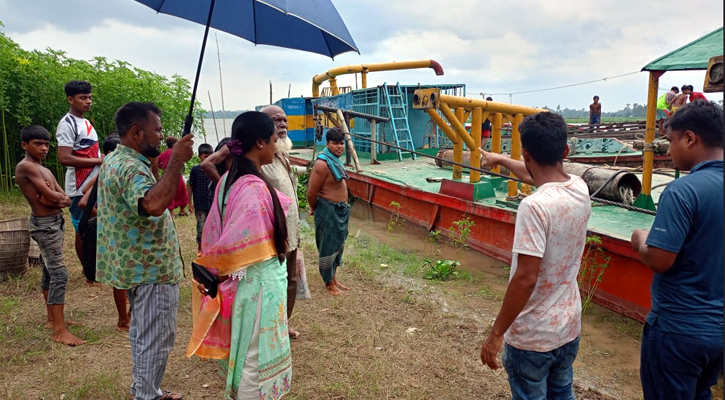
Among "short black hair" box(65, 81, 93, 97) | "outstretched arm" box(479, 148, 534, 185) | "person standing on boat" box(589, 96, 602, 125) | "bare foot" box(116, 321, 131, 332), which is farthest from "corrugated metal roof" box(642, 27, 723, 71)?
"person standing on boat" box(589, 96, 602, 125)

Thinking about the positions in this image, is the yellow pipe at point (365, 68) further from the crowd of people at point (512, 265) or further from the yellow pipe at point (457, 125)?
the crowd of people at point (512, 265)

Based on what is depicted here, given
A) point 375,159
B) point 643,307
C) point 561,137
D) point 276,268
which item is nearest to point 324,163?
point 276,268

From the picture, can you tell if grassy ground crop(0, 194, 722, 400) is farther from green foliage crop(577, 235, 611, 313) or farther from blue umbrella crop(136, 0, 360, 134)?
blue umbrella crop(136, 0, 360, 134)

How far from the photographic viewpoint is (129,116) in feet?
7.97

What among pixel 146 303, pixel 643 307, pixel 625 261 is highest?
pixel 146 303

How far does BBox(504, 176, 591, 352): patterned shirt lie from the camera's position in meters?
1.88

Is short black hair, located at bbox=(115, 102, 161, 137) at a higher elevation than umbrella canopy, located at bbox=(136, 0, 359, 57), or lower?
lower

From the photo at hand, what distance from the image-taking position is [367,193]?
10695mm

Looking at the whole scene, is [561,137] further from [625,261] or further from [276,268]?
[625,261]

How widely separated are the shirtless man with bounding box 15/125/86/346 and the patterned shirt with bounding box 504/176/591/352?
10.9 ft

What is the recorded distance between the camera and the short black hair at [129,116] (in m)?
2.42

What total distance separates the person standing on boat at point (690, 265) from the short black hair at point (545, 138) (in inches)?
17.3

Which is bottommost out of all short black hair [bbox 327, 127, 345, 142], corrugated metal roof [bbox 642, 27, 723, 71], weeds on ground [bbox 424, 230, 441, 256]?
weeds on ground [bbox 424, 230, 441, 256]

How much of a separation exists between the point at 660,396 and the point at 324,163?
339 cm
